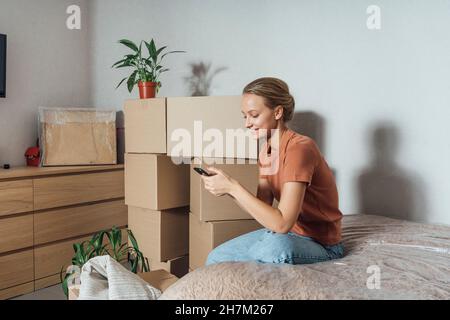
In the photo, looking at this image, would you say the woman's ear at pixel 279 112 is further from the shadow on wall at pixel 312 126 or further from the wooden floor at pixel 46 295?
the wooden floor at pixel 46 295

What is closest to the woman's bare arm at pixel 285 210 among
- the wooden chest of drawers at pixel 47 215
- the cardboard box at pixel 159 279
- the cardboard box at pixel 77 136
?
the cardboard box at pixel 159 279

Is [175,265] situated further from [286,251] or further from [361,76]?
[361,76]

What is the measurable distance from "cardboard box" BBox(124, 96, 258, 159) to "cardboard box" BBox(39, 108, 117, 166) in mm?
583

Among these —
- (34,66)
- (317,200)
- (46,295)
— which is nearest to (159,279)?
(317,200)

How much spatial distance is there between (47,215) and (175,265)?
32.8 inches

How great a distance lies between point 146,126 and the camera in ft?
7.67

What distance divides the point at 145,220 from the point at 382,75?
56.5 inches

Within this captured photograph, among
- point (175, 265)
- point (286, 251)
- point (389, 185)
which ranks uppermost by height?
point (389, 185)

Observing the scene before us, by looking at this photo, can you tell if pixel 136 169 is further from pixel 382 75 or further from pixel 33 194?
pixel 382 75

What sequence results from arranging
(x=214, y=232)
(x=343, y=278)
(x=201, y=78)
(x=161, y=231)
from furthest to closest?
(x=201, y=78), (x=161, y=231), (x=214, y=232), (x=343, y=278)

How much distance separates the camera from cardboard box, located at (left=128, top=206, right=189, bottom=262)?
2.31m

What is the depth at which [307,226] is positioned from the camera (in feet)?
4.65

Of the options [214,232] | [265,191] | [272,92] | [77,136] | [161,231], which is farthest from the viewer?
[77,136]
